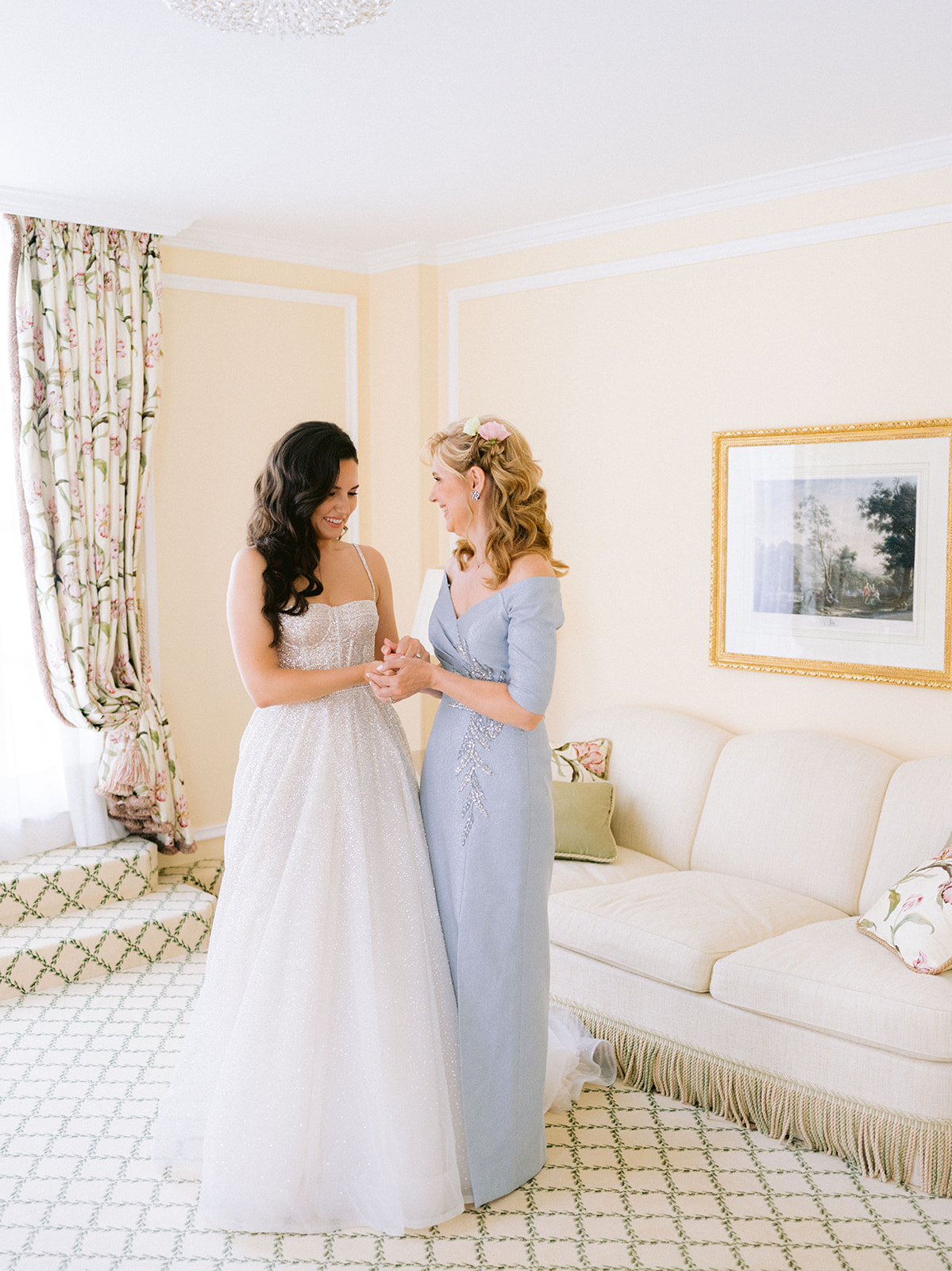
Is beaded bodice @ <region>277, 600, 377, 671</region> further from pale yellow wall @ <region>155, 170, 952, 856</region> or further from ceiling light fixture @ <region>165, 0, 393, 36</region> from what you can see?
pale yellow wall @ <region>155, 170, 952, 856</region>

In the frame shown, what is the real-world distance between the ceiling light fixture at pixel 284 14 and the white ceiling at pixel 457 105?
0.25m

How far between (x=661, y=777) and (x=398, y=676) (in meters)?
1.81

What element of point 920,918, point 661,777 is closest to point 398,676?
point 920,918

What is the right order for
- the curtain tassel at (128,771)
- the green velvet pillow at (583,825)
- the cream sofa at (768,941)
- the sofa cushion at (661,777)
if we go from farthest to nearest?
the curtain tassel at (128,771), the sofa cushion at (661,777), the green velvet pillow at (583,825), the cream sofa at (768,941)

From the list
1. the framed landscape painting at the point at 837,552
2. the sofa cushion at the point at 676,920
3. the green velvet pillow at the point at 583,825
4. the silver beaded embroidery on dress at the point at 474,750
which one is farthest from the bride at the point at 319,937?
the framed landscape painting at the point at 837,552

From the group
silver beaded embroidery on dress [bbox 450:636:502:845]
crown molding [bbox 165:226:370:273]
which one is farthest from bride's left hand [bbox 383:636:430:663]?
crown molding [bbox 165:226:370:273]

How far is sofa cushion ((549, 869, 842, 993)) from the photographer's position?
325cm

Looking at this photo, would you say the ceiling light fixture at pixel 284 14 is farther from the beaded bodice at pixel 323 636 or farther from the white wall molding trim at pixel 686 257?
the white wall molding trim at pixel 686 257

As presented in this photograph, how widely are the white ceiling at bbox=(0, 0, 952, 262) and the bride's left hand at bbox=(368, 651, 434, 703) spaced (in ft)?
4.81

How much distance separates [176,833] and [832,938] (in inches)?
106

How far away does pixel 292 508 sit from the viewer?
2.72 metres

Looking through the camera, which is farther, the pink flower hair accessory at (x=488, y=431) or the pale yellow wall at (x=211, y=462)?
the pale yellow wall at (x=211, y=462)

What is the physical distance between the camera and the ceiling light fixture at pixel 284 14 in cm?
233

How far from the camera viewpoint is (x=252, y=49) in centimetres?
285
